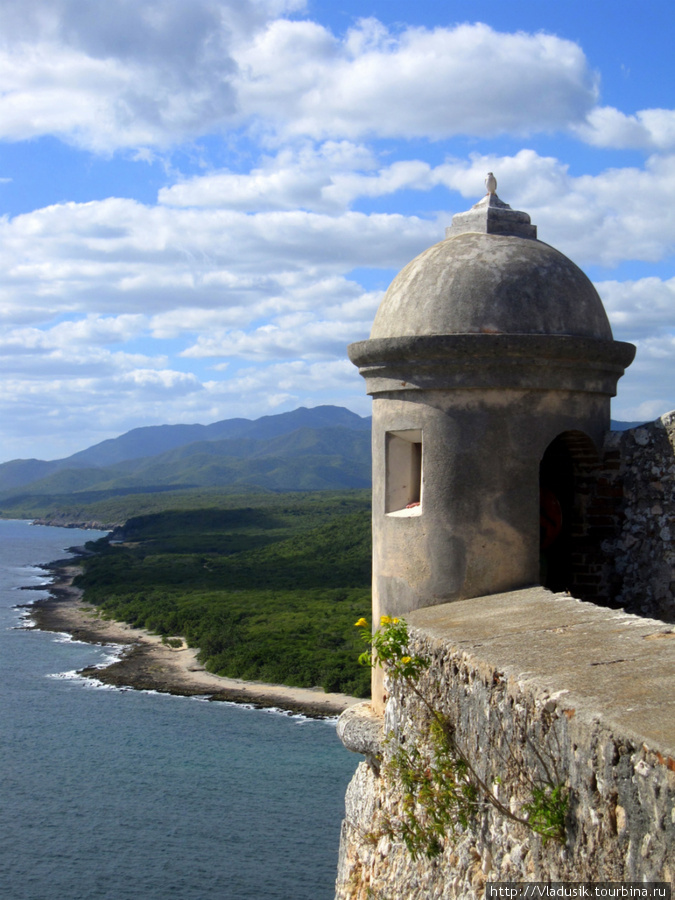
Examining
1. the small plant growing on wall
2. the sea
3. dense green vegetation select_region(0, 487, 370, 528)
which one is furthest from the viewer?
dense green vegetation select_region(0, 487, 370, 528)

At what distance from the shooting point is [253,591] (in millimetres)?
49062

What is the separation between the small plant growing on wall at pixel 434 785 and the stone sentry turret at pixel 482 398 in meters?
0.74

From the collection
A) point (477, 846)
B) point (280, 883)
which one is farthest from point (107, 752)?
point (477, 846)

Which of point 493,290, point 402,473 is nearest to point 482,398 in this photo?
point 493,290

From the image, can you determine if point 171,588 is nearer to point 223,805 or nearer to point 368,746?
point 223,805

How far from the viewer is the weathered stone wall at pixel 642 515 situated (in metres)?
5.12

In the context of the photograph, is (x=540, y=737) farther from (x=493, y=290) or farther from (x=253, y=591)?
(x=253, y=591)

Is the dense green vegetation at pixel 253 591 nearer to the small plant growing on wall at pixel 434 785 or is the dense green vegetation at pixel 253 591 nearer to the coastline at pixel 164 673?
the coastline at pixel 164 673

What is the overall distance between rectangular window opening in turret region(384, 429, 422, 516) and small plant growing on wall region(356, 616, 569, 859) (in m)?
1.03

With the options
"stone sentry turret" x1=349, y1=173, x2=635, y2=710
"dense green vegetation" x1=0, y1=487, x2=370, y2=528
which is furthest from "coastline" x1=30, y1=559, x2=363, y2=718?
"dense green vegetation" x1=0, y1=487, x2=370, y2=528

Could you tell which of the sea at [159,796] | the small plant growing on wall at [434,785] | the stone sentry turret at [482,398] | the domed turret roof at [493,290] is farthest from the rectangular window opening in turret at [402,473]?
the sea at [159,796]

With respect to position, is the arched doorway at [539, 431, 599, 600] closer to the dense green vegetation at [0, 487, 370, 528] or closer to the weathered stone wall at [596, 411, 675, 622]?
the weathered stone wall at [596, 411, 675, 622]

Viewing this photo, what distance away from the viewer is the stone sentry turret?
479 centimetres

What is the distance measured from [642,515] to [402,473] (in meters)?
1.32
